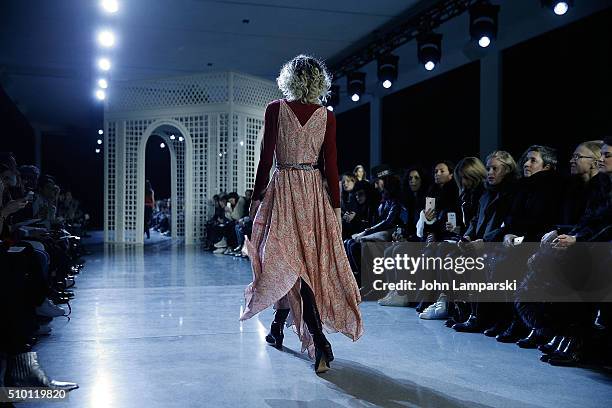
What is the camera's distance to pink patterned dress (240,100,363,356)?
2.51 m

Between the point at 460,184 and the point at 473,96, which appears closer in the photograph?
the point at 460,184

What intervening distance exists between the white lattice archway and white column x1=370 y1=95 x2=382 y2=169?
215cm

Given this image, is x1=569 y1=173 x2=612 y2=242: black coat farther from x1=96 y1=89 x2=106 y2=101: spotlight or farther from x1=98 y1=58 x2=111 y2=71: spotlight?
x1=96 y1=89 x2=106 y2=101: spotlight

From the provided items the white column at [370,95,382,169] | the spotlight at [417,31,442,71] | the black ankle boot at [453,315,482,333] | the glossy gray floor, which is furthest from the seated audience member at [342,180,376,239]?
the white column at [370,95,382,169]

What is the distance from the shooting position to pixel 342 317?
2578mm

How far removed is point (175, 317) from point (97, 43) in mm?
5635

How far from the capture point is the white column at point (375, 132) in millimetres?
11219

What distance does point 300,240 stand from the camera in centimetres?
255

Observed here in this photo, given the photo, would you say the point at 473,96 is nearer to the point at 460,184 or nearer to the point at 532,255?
the point at 460,184

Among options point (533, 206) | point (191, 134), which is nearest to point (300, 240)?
point (533, 206)

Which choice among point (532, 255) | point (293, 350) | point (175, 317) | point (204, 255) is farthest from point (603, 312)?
point (204, 255)

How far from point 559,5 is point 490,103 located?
2801 mm

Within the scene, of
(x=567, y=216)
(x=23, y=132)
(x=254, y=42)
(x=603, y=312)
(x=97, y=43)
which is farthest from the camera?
(x=23, y=132)

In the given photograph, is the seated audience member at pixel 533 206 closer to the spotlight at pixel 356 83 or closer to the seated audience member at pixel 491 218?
the seated audience member at pixel 491 218
